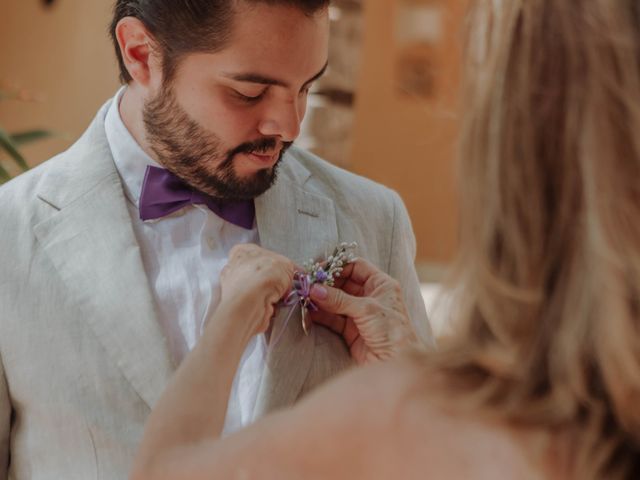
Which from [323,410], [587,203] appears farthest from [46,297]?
[587,203]

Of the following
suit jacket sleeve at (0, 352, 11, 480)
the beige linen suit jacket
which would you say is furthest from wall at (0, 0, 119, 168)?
suit jacket sleeve at (0, 352, 11, 480)

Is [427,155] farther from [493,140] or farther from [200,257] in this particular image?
[493,140]

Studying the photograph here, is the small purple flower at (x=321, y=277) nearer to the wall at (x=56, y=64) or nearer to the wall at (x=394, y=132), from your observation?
the wall at (x=56, y=64)

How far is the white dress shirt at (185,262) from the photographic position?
196 cm

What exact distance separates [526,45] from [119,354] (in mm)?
978

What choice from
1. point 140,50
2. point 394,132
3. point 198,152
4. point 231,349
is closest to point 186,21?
point 140,50

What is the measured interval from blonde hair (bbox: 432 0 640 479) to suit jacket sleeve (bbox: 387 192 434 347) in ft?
3.08

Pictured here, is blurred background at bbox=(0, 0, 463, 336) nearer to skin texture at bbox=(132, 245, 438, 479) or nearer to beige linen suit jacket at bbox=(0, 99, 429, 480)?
skin texture at bbox=(132, 245, 438, 479)

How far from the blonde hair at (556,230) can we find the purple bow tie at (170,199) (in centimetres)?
90

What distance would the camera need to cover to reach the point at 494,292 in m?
1.20

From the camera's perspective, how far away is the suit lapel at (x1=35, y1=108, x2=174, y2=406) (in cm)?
186

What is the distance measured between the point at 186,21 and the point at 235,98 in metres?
0.19

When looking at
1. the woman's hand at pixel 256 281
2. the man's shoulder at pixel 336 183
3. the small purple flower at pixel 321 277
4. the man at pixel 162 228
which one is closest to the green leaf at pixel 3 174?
the man at pixel 162 228

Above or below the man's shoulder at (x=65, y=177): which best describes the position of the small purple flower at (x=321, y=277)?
below
